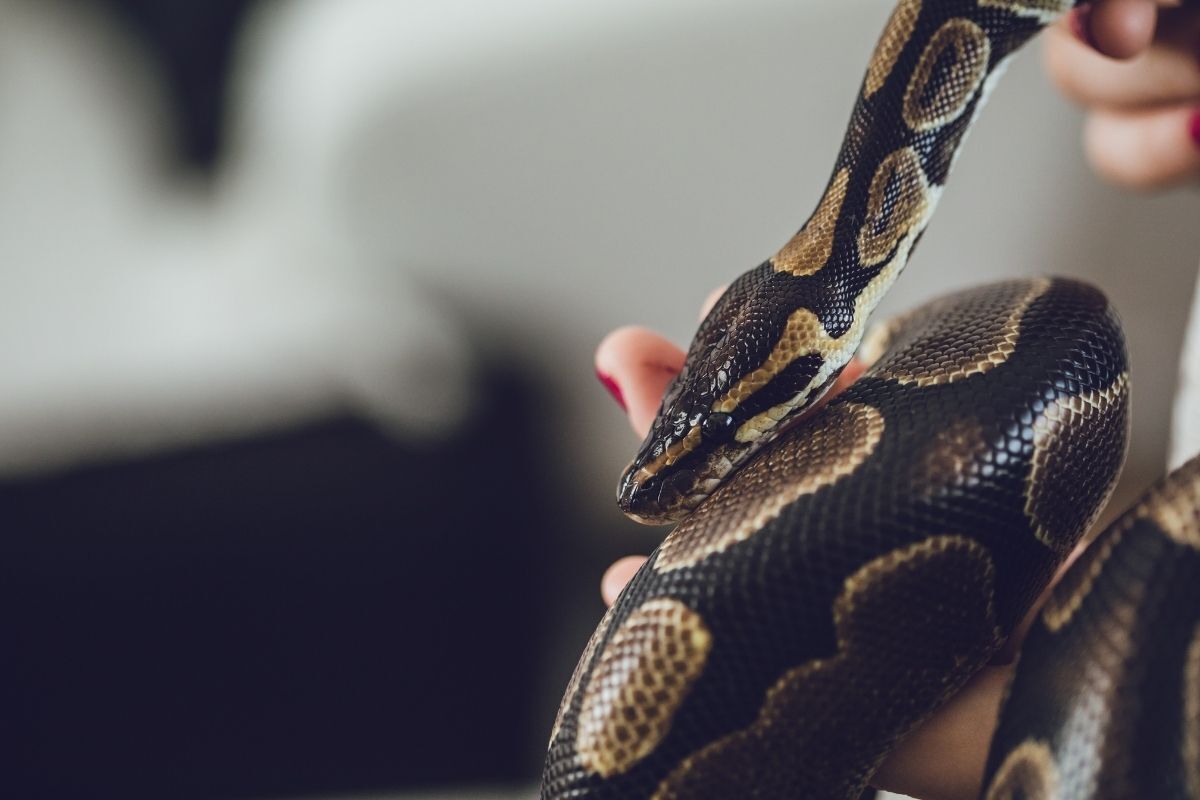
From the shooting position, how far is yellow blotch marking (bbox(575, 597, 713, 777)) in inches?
28.0

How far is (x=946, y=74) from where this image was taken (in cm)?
106

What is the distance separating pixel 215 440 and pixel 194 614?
401 mm

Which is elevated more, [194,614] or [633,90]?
[633,90]

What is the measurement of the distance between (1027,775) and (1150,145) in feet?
3.33

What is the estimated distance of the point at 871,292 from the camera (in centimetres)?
107

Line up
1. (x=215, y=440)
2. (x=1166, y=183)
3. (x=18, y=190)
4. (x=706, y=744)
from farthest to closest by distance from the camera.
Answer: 1. (x=18, y=190)
2. (x=215, y=440)
3. (x=1166, y=183)
4. (x=706, y=744)

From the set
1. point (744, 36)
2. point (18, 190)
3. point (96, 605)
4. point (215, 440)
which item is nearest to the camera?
point (96, 605)

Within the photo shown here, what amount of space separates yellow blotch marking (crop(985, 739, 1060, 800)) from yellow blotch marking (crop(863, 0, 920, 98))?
27.5 inches

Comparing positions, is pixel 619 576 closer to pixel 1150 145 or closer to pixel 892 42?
pixel 892 42

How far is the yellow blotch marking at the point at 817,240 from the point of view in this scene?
106cm

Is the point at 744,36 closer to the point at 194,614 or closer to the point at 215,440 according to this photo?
the point at 215,440

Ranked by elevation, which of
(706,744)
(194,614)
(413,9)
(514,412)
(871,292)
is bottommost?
(194,614)

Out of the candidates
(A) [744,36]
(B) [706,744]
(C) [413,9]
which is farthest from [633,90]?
(B) [706,744]

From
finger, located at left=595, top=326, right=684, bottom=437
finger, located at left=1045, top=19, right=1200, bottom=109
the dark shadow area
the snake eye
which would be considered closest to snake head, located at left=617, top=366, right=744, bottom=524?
the snake eye
